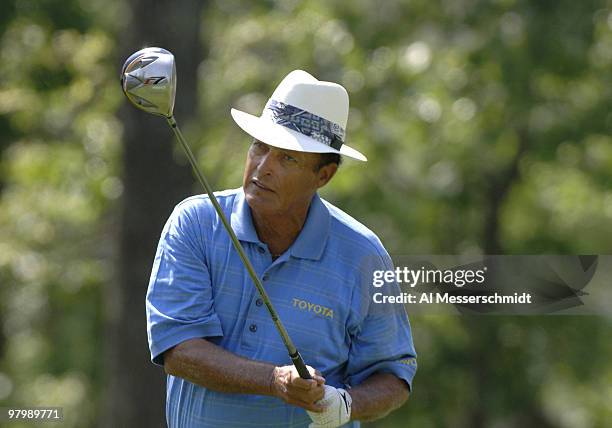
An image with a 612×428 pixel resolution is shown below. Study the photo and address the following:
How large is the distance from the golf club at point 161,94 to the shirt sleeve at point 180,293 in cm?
20

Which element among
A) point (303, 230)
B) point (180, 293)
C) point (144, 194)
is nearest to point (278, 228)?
point (303, 230)

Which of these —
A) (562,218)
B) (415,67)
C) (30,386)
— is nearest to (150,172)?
(415,67)

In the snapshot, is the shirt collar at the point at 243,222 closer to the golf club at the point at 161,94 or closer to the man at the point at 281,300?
the man at the point at 281,300

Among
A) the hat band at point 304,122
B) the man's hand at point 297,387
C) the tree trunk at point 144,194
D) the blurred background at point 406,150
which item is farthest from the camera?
the blurred background at point 406,150

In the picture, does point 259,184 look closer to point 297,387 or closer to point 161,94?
point 161,94

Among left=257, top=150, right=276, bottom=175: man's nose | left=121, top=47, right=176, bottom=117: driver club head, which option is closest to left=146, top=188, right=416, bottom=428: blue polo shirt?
left=257, top=150, right=276, bottom=175: man's nose

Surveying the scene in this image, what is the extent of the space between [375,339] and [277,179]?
1.81 ft

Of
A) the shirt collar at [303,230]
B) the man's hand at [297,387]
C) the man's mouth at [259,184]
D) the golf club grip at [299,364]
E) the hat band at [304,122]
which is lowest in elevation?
the man's hand at [297,387]

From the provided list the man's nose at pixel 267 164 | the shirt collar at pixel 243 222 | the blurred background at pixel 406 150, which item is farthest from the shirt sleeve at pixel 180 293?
the blurred background at pixel 406 150

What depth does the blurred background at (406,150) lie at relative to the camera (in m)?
11.4

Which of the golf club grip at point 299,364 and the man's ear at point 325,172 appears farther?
the man's ear at point 325,172

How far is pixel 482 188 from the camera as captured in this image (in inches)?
525

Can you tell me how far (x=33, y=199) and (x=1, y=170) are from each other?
91 cm

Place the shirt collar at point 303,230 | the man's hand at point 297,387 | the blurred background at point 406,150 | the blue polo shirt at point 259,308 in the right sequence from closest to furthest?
the man's hand at point 297,387 → the blue polo shirt at point 259,308 → the shirt collar at point 303,230 → the blurred background at point 406,150
